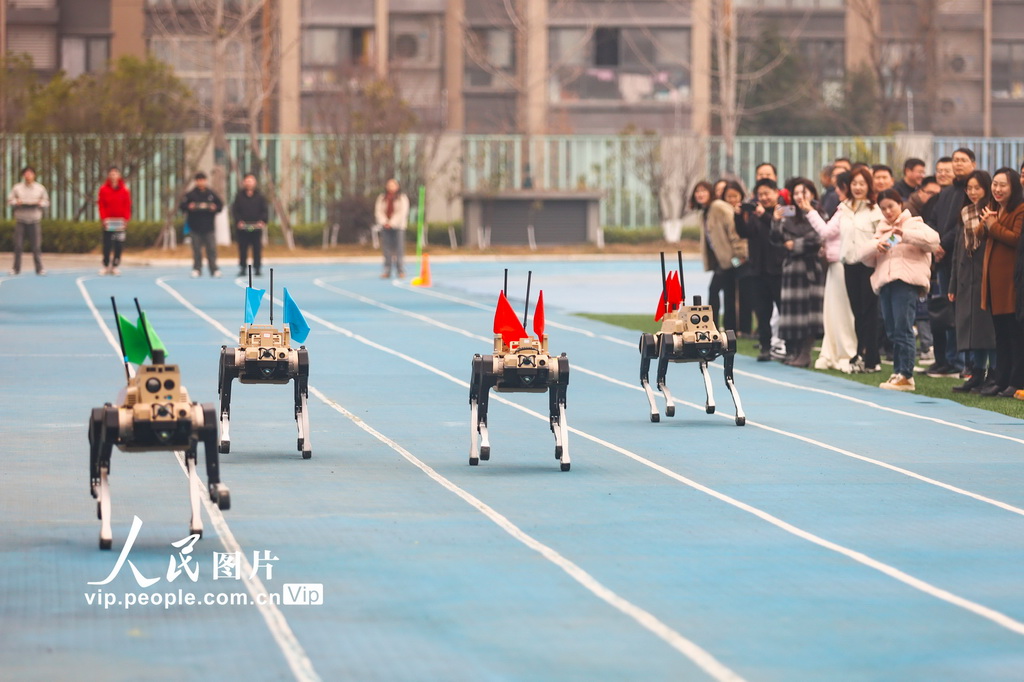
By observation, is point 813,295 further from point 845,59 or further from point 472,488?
point 845,59

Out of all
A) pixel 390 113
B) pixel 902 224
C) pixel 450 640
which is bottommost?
pixel 450 640

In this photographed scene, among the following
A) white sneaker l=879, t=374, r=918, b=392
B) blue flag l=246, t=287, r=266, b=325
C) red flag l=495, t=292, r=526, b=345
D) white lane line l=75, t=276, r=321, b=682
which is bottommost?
white lane line l=75, t=276, r=321, b=682

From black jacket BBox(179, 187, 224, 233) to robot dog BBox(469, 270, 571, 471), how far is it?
76.3ft

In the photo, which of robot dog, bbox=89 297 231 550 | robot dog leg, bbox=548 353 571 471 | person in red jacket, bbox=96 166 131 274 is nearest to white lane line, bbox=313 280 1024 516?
robot dog leg, bbox=548 353 571 471

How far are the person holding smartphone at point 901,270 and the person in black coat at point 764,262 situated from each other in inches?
109

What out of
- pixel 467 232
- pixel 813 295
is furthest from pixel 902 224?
pixel 467 232

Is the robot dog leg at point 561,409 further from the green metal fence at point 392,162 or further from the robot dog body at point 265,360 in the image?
the green metal fence at point 392,162

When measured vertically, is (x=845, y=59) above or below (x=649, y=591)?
above

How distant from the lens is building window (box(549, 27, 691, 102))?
66.4 metres

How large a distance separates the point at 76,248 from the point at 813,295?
28.5m

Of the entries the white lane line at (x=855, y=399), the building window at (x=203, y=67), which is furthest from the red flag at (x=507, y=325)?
the building window at (x=203, y=67)

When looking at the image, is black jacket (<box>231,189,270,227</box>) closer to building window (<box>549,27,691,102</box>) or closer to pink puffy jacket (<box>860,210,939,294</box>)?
pink puffy jacket (<box>860,210,939,294</box>)

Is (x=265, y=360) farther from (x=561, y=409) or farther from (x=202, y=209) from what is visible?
(x=202, y=209)

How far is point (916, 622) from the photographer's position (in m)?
7.63
